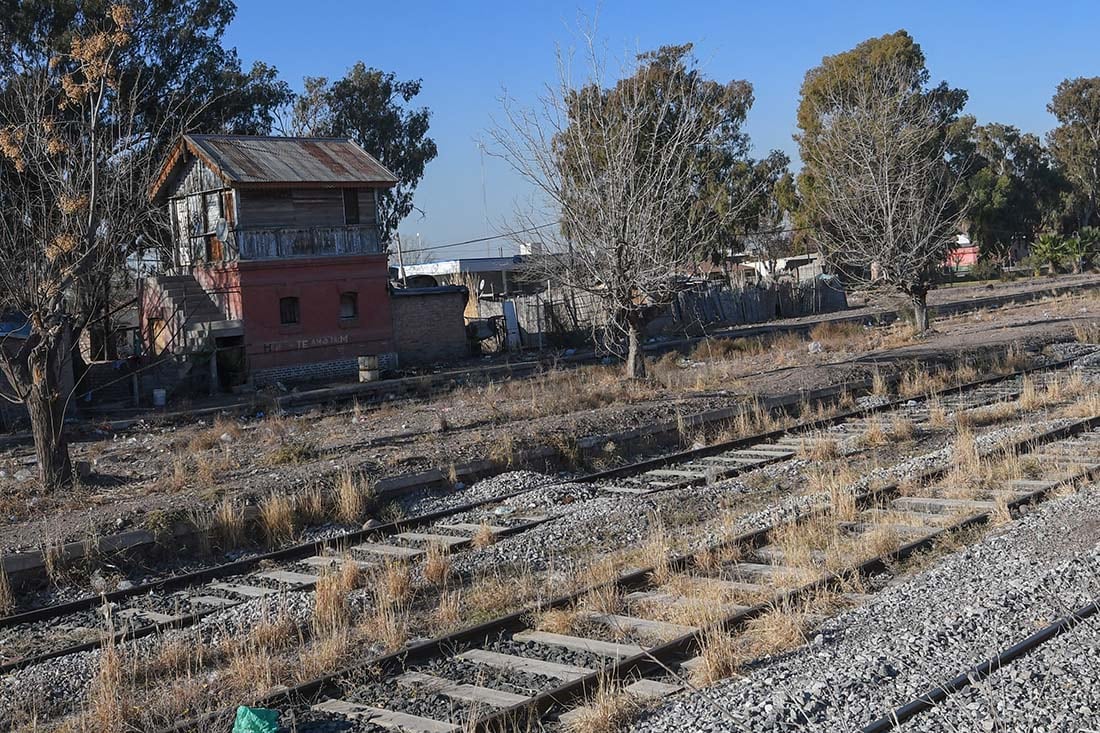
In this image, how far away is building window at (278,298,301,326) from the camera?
34.7 metres

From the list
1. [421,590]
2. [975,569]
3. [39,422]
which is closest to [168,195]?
[39,422]

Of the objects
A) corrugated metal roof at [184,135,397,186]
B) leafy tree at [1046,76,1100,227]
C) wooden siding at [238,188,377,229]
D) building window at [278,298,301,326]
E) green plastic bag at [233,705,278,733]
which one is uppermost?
leafy tree at [1046,76,1100,227]

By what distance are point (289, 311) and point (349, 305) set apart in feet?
7.35

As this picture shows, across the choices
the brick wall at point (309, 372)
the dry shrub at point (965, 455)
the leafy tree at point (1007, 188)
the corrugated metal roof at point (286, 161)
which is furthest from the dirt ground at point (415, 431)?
the leafy tree at point (1007, 188)

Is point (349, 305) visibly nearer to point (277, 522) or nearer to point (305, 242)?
point (305, 242)

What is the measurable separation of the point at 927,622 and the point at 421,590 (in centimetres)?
438

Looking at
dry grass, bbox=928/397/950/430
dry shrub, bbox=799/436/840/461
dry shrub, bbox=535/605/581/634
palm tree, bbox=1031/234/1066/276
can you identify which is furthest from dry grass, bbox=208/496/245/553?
palm tree, bbox=1031/234/1066/276

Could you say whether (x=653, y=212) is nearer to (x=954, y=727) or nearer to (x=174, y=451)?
(x=174, y=451)

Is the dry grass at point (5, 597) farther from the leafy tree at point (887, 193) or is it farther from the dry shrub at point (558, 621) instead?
the leafy tree at point (887, 193)

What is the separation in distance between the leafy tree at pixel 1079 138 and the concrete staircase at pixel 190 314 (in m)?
70.4

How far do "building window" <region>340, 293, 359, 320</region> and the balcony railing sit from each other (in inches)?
56.6

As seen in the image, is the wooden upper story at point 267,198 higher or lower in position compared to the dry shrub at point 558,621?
higher

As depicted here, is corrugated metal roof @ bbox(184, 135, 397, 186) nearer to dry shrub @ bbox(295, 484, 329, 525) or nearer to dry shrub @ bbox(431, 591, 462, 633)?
dry shrub @ bbox(295, 484, 329, 525)

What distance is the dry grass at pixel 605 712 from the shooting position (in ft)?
20.3
